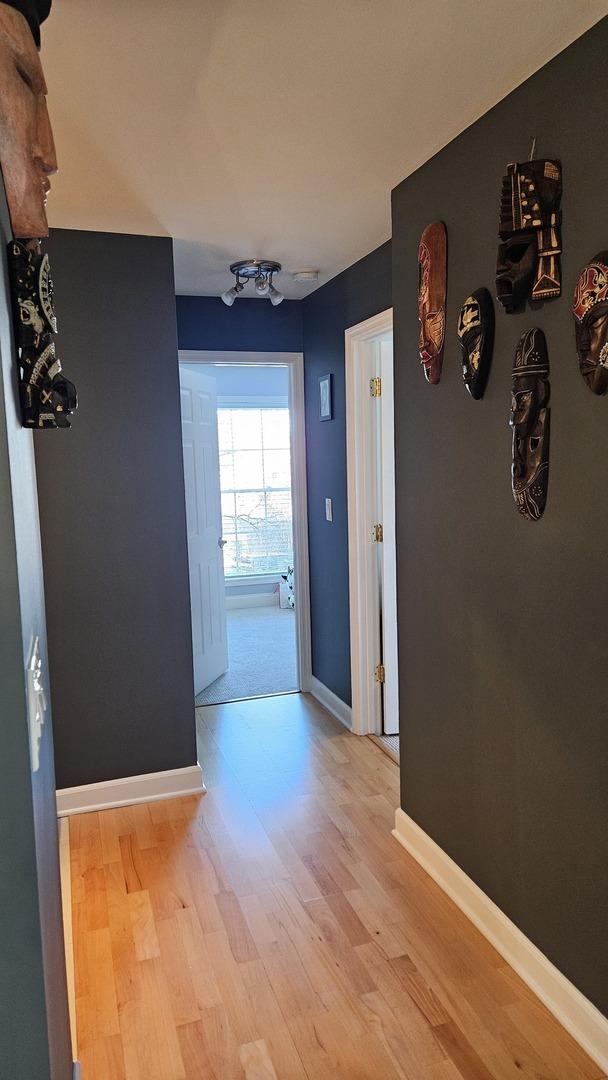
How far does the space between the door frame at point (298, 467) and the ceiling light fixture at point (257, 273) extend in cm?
59

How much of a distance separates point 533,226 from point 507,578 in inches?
35.1

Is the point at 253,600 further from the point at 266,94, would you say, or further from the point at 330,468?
the point at 266,94

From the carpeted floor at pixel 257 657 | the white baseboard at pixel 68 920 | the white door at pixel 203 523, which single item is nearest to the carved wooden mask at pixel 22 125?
the white baseboard at pixel 68 920

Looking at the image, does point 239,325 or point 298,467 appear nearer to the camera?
point 239,325

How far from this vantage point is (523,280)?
5.92ft

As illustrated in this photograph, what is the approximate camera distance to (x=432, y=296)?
7.51 ft

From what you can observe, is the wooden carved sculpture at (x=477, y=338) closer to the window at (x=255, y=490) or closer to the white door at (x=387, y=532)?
the white door at (x=387, y=532)

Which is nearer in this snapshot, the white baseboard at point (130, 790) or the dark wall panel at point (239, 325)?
the white baseboard at point (130, 790)

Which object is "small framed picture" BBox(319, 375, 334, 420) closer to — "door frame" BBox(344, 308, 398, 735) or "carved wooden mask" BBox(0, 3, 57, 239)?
"door frame" BBox(344, 308, 398, 735)

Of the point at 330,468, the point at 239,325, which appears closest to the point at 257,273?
the point at 239,325

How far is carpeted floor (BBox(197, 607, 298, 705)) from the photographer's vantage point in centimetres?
457

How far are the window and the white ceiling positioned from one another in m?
4.51

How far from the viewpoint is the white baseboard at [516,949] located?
5.79ft

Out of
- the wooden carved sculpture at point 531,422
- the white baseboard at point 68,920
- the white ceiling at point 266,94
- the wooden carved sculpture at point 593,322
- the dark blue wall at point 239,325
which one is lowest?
the white baseboard at point 68,920
